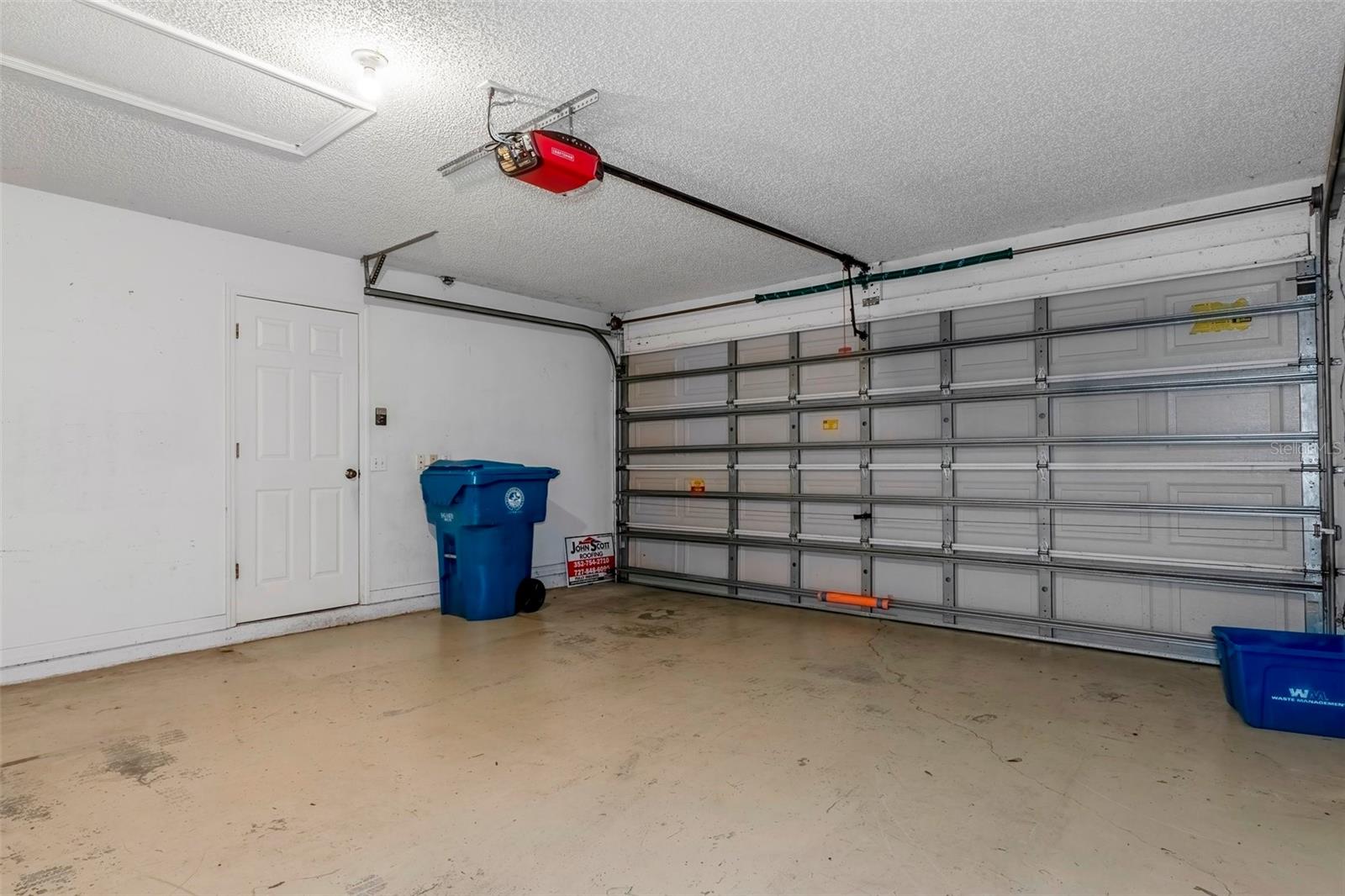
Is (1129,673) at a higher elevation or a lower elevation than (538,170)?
lower

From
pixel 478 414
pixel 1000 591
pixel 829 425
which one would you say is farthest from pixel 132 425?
pixel 1000 591

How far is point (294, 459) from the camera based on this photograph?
4.68m

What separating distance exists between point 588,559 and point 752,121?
4404 mm

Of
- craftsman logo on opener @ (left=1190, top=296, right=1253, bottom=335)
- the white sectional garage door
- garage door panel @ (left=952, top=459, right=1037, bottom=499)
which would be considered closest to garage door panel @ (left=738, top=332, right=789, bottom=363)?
the white sectional garage door

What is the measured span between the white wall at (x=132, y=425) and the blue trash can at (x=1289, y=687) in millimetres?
4999

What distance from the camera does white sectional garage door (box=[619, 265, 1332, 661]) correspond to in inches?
147

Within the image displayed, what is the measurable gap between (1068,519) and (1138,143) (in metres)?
2.17

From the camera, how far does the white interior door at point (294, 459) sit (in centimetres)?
445

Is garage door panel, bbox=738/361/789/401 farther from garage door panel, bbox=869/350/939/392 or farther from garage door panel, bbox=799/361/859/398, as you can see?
garage door panel, bbox=869/350/939/392

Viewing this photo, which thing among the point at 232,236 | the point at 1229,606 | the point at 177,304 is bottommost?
the point at 1229,606

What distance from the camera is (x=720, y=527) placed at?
6.04 m

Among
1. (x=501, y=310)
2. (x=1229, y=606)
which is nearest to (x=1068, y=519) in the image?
(x=1229, y=606)

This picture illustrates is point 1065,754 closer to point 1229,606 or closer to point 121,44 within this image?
point 1229,606

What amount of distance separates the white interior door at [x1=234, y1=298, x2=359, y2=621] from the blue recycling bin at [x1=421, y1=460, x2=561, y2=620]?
610mm
